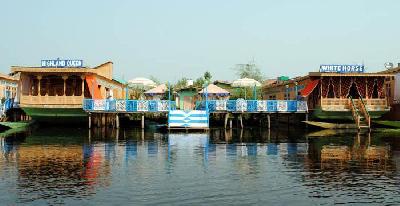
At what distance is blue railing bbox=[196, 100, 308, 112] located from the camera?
42556mm

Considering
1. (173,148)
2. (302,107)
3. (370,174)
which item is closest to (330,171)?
(370,174)

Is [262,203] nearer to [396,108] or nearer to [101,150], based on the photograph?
[101,150]

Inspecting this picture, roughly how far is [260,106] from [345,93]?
8.47 m

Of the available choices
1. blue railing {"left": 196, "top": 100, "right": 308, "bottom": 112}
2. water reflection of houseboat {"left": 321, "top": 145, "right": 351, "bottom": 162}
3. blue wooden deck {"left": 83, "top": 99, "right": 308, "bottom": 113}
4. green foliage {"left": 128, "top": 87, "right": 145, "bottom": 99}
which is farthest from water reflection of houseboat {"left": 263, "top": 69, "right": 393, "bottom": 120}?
green foliage {"left": 128, "top": 87, "right": 145, "bottom": 99}

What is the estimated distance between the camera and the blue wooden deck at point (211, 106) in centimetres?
4147

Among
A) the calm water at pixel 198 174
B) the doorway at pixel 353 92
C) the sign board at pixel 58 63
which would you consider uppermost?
the sign board at pixel 58 63

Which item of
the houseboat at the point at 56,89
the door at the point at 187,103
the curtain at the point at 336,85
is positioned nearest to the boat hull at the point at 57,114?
the houseboat at the point at 56,89

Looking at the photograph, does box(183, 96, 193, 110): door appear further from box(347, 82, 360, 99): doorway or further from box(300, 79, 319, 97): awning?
box(347, 82, 360, 99): doorway

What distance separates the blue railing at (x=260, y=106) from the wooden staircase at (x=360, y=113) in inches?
171

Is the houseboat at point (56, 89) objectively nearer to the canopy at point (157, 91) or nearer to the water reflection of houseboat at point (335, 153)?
the canopy at point (157, 91)

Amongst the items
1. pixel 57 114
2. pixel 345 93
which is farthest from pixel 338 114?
pixel 57 114

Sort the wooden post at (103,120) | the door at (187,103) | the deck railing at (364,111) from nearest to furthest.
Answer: the deck railing at (364,111) → the wooden post at (103,120) → the door at (187,103)

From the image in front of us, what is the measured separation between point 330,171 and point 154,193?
7.97m

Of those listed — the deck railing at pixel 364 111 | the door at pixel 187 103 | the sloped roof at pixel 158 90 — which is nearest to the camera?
the deck railing at pixel 364 111
